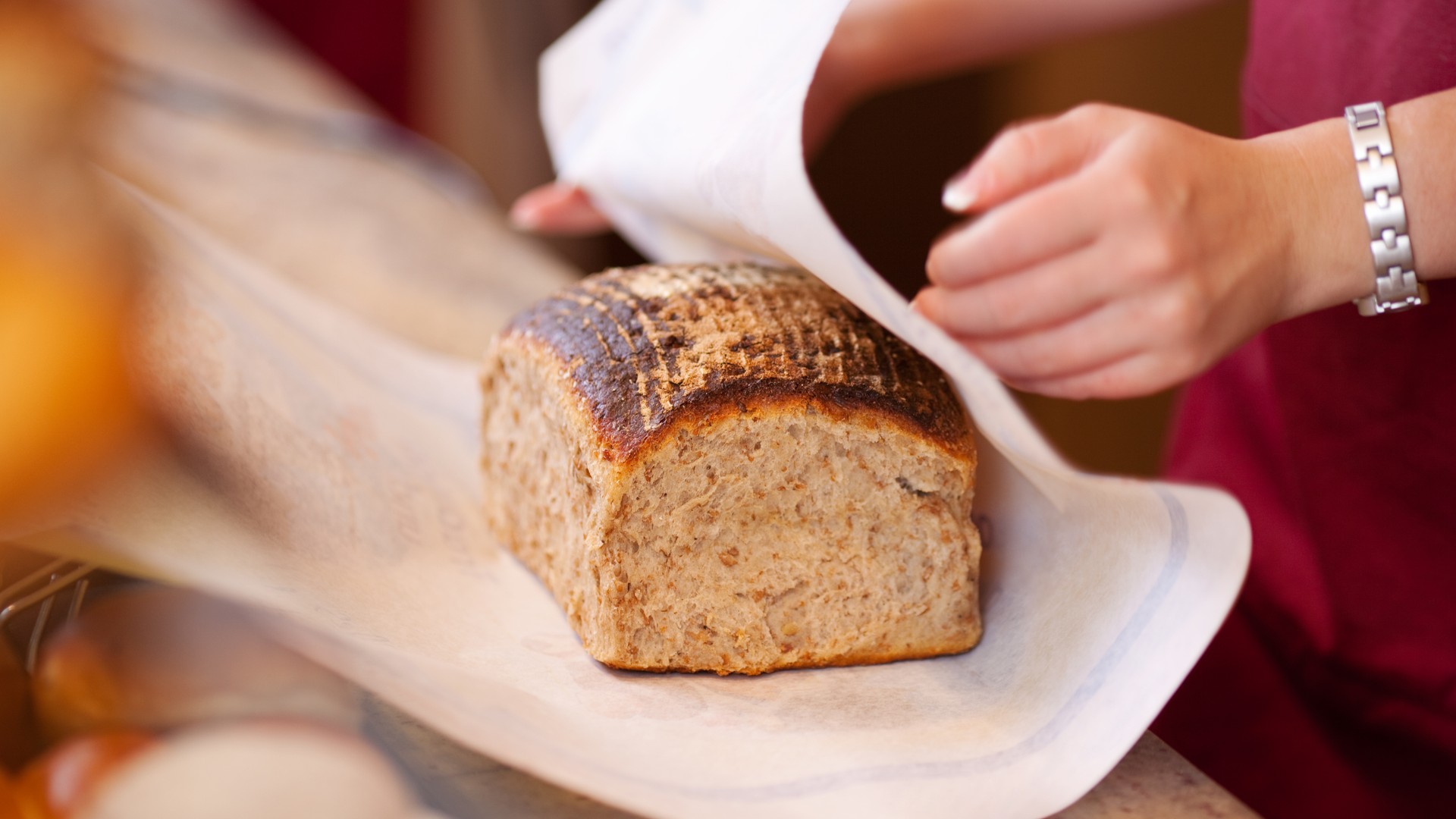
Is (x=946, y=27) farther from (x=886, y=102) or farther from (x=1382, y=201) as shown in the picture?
(x=886, y=102)

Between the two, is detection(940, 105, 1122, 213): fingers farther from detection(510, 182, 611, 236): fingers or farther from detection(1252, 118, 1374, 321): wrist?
detection(510, 182, 611, 236): fingers

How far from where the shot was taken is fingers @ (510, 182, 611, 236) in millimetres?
1180

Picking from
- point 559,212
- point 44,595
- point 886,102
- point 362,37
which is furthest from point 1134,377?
point 362,37

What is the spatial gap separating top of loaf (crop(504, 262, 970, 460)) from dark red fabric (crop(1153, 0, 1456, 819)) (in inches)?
13.6

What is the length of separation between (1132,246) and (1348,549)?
0.48 metres

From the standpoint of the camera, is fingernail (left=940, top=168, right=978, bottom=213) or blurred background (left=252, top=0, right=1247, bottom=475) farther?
blurred background (left=252, top=0, right=1247, bottom=475)

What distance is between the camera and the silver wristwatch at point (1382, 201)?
0.59m

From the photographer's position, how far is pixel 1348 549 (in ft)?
2.82

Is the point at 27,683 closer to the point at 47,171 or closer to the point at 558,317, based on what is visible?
the point at 47,171

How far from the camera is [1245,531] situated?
65 cm

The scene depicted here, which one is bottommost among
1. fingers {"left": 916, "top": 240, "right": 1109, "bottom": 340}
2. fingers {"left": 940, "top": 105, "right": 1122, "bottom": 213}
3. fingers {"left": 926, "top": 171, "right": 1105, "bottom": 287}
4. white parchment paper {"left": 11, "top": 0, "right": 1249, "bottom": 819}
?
white parchment paper {"left": 11, "top": 0, "right": 1249, "bottom": 819}

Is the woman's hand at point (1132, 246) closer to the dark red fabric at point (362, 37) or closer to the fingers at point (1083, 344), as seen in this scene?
the fingers at point (1083, 344)

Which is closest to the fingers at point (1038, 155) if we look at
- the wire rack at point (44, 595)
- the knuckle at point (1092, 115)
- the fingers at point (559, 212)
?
the knuckle at point (1092, 115)

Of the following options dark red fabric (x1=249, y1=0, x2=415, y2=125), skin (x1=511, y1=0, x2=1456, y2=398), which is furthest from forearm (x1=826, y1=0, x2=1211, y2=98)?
dark red fabric (x1=249, y1=0, x2=415, y2=125)
